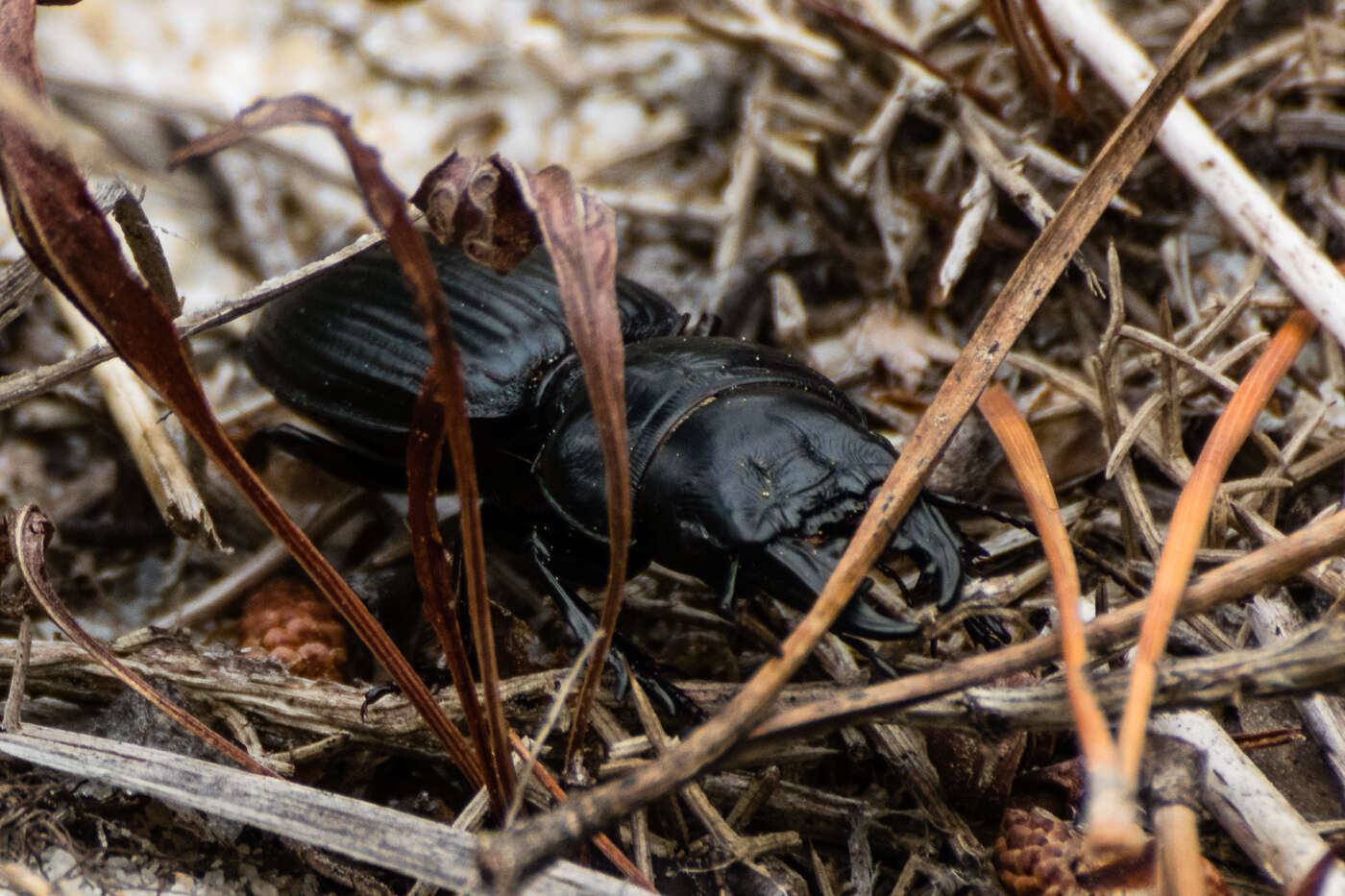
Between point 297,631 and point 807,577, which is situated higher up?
point 807,577

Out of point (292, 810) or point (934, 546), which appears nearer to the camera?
point (292, 810)

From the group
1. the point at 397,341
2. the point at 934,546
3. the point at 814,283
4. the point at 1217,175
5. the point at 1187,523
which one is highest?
the point at 1217,175

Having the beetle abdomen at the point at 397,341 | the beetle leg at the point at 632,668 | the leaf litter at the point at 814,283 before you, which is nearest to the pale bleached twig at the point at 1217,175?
the leaf litter at the point at 814,283

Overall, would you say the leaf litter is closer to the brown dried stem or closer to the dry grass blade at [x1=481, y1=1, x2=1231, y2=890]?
the dry grass blade at [x1=481, y1=1, x2=1231, y2=890]

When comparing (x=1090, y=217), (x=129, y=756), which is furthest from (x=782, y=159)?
(x=129, y=756)

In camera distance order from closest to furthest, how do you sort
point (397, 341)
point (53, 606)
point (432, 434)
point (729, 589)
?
point (432, 434)
point (53, 606)
point (729, 589)
point (397, 341)

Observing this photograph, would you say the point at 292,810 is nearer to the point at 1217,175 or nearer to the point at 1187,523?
A: the point at 1187,523

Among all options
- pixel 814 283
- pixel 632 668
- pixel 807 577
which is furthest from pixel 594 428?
pixel 814 283

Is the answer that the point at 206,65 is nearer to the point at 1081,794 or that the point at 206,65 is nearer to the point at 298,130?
the point at 298,130
